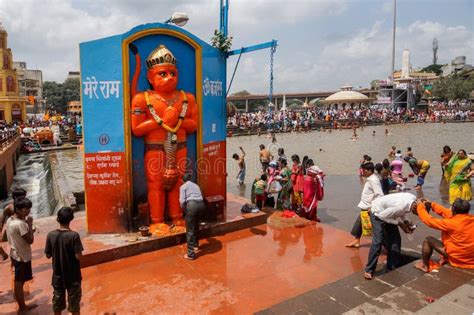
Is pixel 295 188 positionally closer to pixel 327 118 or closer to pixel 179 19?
pixel 179 19

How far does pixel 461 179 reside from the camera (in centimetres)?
793

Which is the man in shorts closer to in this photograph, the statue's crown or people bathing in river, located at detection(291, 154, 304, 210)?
the statue's crown

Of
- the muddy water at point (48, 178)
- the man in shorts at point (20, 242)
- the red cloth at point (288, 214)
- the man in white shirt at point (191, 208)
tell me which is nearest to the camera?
the man in shorts at point (20, 242)

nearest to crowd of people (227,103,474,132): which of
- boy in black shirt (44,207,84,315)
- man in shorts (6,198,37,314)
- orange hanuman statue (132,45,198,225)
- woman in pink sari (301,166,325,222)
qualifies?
woman in pink sari (301,166,325,222)

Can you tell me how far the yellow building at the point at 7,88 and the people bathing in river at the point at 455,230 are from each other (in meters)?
46.7

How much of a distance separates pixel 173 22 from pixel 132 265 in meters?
4.34

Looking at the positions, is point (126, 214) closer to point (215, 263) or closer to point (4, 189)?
point (215, 263)

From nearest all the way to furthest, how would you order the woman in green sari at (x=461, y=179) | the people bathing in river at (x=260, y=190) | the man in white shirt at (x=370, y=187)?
the man in white shirt at (x=370, y=187)
the woman in green sari at (x=461, y=179)
the people bathing in river at (x=260, y=190)

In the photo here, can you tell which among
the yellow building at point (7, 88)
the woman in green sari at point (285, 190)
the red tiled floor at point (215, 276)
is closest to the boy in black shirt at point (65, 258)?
the red tiled floor at point (215, 276)

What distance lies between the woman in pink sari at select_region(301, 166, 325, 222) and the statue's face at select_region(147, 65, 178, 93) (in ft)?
10.8

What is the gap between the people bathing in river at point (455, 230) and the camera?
173 inches

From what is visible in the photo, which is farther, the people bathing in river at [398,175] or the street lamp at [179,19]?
the people bathing in river at [398,175]

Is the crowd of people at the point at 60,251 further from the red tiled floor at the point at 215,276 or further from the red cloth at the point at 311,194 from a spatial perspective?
the red cloth at the point at 311,194

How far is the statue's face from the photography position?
6.34m
